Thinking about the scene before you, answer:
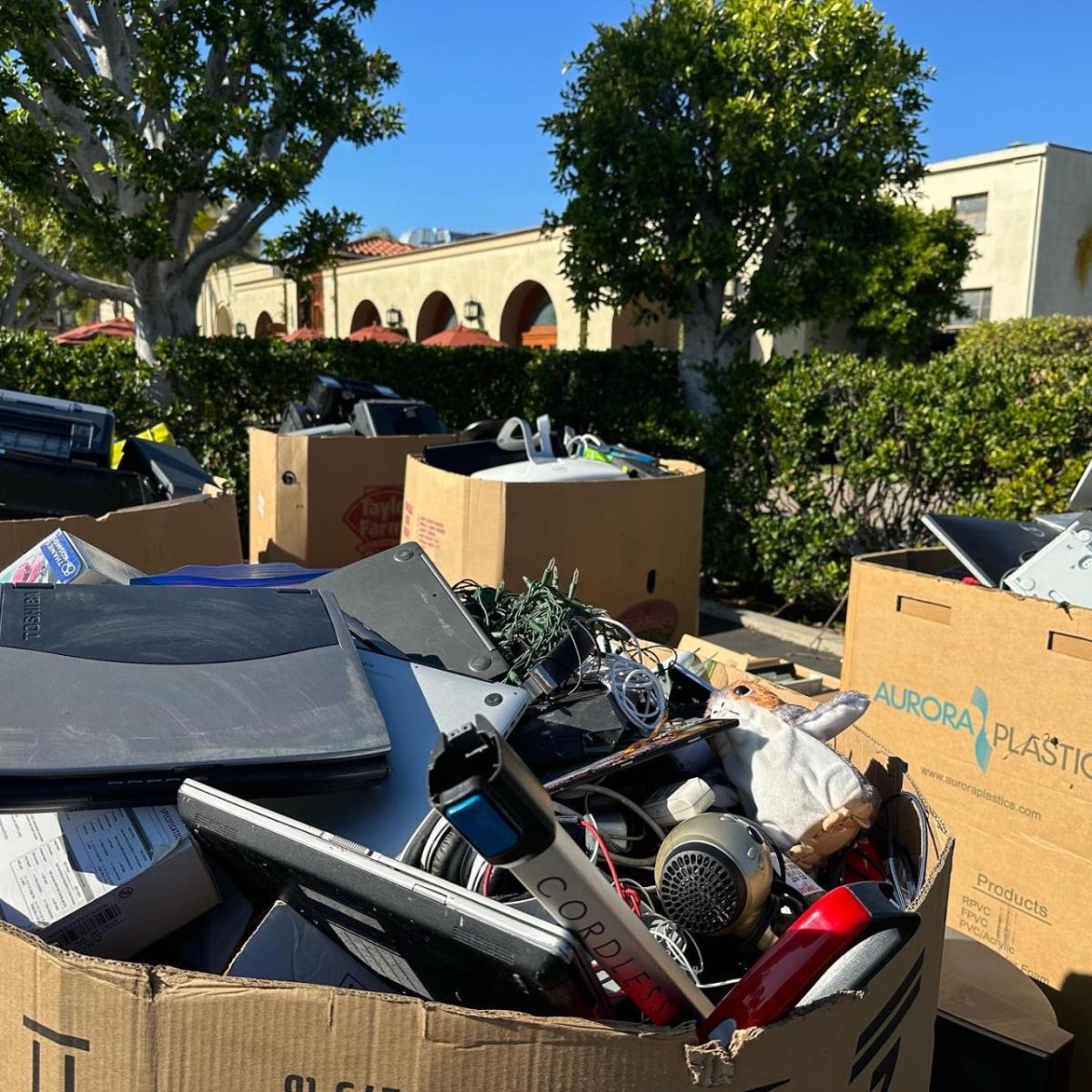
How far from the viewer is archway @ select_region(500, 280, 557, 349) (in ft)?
59.2

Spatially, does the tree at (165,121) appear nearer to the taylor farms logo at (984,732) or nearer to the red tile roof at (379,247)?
the taylor farms logo at (984,732)

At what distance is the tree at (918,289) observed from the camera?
1331 centimetres

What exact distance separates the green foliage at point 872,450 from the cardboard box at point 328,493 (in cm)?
218

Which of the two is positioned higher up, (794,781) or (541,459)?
(541,459)

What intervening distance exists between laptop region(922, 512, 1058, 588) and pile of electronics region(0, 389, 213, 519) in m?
2.26

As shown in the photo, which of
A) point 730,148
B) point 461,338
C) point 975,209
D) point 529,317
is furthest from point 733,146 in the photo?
point 975,209

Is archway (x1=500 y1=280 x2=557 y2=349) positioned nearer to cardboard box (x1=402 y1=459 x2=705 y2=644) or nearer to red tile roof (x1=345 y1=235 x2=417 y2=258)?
red tile roof (x1=345 y1=235 x2=417 y2=258)

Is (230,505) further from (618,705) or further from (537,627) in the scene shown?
(618,705)

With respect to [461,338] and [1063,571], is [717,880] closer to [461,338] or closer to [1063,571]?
[1063,571]

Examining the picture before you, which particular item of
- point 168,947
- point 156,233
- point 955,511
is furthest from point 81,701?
point 156,233

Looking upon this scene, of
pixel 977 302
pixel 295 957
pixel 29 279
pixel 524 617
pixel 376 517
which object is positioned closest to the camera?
pixel 295 957

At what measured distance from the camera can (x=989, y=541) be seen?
2.32 m

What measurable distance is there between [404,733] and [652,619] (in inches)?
76.8

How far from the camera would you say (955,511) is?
465cm
